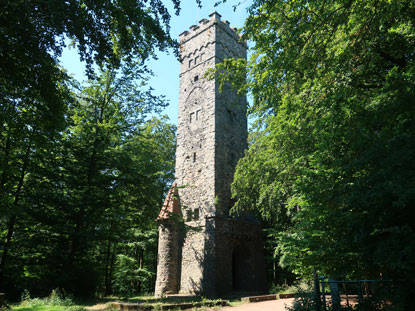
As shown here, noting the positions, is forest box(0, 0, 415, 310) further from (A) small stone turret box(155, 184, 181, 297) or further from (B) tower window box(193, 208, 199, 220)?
(B) tower window box(193, 208, 199, 220)

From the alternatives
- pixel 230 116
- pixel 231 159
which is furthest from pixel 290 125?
pixel 230 116

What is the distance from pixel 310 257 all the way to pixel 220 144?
1138cm

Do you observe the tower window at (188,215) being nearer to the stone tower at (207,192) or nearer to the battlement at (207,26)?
the stone tower at (207,192)

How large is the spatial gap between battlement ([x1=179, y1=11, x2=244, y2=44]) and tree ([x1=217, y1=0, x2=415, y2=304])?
13.0 meters

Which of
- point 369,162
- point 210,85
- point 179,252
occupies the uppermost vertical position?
point 210,85

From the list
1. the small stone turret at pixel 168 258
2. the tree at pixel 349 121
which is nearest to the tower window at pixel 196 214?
the small stone turret at pixel 168 258

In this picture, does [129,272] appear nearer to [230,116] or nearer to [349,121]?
[230,116]

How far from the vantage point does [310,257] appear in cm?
561

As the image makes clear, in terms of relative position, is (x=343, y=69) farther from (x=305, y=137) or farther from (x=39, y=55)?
(x=39, y=55)

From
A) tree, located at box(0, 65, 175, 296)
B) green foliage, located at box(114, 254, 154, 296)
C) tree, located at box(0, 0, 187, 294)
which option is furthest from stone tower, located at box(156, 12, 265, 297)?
tree, located at box(0, 0, 187, 294)

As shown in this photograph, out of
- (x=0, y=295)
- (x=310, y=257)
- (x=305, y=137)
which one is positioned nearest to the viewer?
(x=310, y=257)

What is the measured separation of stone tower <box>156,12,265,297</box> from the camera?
14352mm

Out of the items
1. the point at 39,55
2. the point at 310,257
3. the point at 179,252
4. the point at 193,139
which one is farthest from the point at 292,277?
the point at 39,55

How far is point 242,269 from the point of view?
53.7ft
